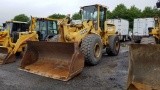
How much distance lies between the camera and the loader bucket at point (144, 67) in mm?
4180

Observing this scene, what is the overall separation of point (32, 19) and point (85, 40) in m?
5.31

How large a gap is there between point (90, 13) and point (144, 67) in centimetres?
479

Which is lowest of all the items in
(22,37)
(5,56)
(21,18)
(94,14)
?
(5,56)

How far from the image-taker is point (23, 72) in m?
6.91

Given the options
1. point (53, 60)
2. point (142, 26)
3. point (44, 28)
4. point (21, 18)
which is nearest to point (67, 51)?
point (53, 60)

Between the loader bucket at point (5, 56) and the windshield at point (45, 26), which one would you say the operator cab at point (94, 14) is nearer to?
the loader bucket at point (5, 56)

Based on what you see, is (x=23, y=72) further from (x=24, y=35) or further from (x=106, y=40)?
(x=106, y=40)

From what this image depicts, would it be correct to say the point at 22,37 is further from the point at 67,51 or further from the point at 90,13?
the point at 67,51

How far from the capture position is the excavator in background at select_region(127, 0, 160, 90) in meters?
4.18

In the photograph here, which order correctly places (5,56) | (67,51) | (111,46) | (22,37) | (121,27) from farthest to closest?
1. (121,27)
2. (111,46)
3. (22,37)
4. (5,56)
5. (67,51)

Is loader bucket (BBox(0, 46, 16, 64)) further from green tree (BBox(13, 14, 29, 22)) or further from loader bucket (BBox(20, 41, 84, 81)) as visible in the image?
green tree (BBox(13, 14, 29, 22))

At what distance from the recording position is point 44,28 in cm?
1215

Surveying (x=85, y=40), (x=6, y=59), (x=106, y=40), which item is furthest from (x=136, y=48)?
(x=6, y=59)

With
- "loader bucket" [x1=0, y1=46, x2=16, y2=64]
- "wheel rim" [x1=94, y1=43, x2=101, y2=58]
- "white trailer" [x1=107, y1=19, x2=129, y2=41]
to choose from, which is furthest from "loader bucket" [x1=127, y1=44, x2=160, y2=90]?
"white trailer" [x1=107, y1=19, x2=129, y2=41]
